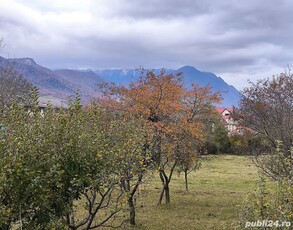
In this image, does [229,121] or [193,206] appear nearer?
[193,206]

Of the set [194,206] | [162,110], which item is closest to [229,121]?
[194,206]

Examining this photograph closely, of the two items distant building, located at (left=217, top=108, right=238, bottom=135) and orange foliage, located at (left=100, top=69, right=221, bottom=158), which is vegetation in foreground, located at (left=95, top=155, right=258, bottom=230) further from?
orange foliage, located at (left=100, top=69, right=221, bottom=158)

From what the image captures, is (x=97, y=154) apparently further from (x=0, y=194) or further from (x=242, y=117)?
(x=242, y=117)

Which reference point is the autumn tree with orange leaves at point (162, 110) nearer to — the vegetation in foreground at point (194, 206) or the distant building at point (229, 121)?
the vegetation in foreground at point (194, 206)

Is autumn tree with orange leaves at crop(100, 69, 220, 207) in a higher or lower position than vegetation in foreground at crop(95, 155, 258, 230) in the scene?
higher

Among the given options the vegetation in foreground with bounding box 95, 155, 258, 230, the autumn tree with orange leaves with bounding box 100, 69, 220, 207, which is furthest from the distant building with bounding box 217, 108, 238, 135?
the autumn tree with orange leaves with bounding box 100, 69, 220, 207

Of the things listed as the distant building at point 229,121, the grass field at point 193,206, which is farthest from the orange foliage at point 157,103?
the distant building at point 229,121

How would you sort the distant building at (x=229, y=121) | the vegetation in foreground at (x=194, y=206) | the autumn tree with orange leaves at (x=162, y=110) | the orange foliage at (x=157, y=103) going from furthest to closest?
1. the distant building at (x=229, y=121)
2. the orange foliage at (x=157, y=103)
3. the autumn tree with orange leaves at (x=162, y=110)
4. the vegetation in foreground at (x=194, y=206)

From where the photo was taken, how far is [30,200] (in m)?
5.20

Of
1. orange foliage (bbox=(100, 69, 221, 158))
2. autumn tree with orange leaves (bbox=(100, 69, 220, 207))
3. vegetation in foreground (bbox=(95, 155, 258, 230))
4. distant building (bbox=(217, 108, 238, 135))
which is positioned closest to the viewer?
vegetation in foreground (bbox=(95, 155, 258, 230))

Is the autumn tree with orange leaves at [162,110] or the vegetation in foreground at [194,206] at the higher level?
the autumn tree with orange leaves at [162,110]

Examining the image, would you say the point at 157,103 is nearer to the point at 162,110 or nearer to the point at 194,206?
the point at 162,110

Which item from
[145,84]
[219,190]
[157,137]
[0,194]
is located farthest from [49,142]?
[219,190]

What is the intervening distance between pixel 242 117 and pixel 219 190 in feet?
23.1
